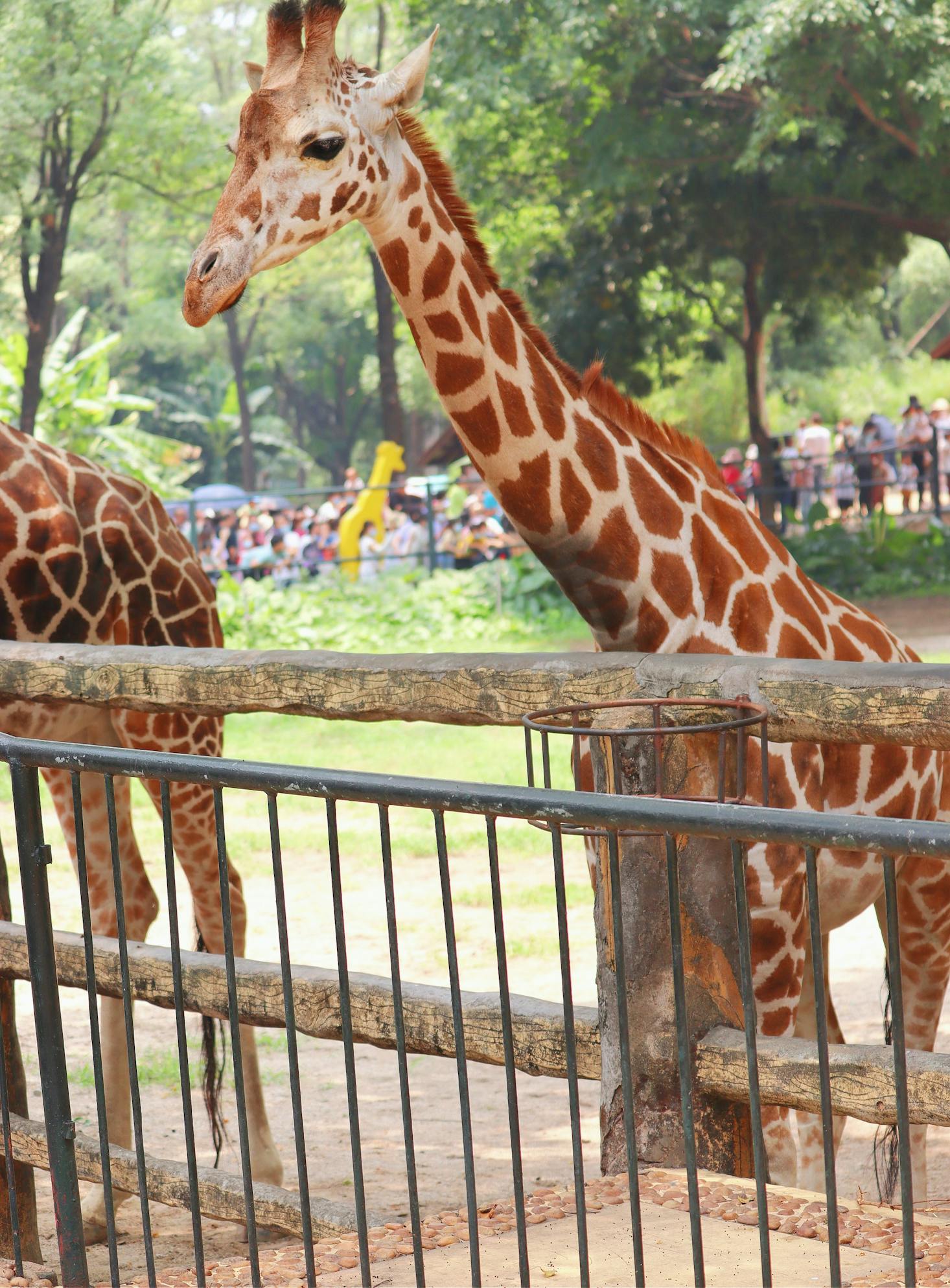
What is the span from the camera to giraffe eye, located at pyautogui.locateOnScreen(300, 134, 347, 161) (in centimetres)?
350

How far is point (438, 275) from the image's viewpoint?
145 inches

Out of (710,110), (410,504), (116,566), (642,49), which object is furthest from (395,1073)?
(410,504)

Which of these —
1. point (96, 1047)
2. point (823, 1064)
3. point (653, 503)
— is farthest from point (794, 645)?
point (96, 1047)

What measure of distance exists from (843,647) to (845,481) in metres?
17.1

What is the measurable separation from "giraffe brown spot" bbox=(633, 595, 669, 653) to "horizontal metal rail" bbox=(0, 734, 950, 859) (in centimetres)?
144

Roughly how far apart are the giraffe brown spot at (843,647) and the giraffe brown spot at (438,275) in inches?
55.7

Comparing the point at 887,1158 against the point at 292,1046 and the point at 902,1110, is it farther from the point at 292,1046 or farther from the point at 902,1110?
the point at 902,1110

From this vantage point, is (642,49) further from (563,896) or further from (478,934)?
(563,896)

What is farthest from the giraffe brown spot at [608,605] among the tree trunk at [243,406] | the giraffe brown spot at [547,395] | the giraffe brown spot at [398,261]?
the tree trunk at [243,406]

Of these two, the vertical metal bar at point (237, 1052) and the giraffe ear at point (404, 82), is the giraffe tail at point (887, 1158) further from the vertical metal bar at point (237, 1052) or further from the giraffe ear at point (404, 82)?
the giraffe ear at point (404, 82)

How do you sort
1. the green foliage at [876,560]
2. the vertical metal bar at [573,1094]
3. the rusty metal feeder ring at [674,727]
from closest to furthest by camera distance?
1. the vertical metal bar at [573,1094]
2. the rusty metal feeder ring at [674,727]
3. the green foliage at [876,560]

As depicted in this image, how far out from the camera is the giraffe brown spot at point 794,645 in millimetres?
3793

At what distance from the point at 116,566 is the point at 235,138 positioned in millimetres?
1836

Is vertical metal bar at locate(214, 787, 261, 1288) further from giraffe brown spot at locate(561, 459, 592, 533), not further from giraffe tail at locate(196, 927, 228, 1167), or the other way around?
giraffe tail at locate(196, 927, 228, 1167)
